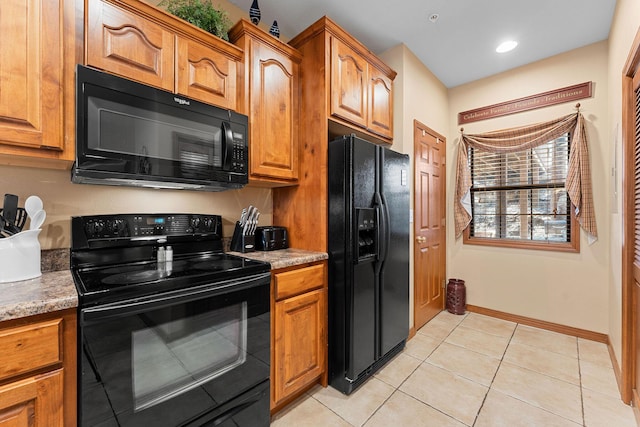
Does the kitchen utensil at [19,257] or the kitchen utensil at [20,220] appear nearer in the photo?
→ the kitchen utensil at [19,257]

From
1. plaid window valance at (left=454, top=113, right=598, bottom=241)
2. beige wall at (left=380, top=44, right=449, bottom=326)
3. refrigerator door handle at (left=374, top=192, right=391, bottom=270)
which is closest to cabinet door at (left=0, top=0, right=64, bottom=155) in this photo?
refrigerator door handle at (left=374, top=192, right=391, bottom=270)

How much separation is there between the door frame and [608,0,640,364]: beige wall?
0.20 metres

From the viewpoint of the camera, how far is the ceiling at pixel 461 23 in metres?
2.13

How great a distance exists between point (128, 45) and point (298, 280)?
1536mm

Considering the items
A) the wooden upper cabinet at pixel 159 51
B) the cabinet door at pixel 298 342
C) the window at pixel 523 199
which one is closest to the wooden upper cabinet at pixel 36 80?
the wooden upper cabinet at pixel 159 51

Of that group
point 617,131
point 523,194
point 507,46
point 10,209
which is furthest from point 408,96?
point 10,209

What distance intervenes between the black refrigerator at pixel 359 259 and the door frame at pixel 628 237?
1446 mm

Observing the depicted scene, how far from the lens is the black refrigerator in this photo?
1870 millimetres

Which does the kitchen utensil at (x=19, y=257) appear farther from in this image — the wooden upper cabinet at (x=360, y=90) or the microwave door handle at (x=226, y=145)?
the wooden upper cabinet at (x=360, y=90)

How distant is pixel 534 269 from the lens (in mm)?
2996

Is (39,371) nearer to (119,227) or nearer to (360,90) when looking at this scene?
(119,227)

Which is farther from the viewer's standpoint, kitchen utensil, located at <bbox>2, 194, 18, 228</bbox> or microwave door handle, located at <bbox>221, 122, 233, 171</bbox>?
microwave door handle, located at <bbox>221, 122, 233, 171</bbox>

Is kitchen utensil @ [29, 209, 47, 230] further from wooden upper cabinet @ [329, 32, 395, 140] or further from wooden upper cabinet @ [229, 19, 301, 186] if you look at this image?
wooden upper cabinet @ [329, 32, 395, 140]

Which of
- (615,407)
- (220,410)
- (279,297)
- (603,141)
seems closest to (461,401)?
(615,407)
